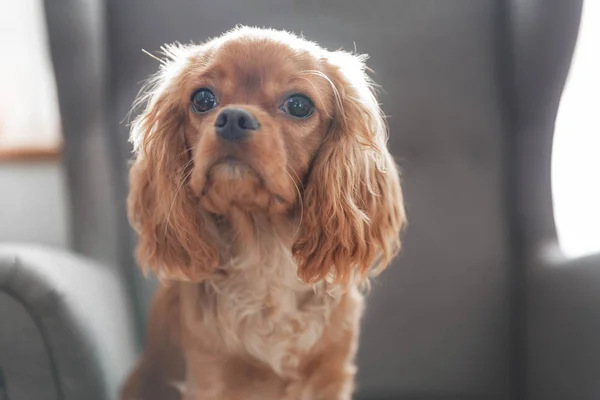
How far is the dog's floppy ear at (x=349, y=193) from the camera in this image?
76cm

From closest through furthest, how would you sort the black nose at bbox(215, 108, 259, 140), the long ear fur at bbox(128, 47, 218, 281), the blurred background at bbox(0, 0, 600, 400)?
the black nose at bbox(215, 108, 259, 140), the long ear fur at bbox(128, 47, 218, 281), the blurred background at bbox(0, 0, 600, 400)

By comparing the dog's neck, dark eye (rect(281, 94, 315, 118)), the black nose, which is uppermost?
dark eye (rect(281, 94, 315, 118))

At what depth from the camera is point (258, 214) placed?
0.81 metres

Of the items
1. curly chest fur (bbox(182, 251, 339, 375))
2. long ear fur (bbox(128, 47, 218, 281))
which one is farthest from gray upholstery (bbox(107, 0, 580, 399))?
long ear fur (bbox(128, 47, 218, 281))

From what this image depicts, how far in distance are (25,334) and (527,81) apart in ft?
2.68

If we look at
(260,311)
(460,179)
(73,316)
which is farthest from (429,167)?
(73,316)

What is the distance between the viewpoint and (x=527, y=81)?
977 mm

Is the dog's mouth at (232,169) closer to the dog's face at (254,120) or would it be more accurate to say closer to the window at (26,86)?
the dog's face at (254,120)

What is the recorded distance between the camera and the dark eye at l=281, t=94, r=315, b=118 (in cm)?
72

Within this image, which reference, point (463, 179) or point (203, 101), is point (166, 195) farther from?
point (463, 179)

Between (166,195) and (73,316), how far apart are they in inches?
7.3

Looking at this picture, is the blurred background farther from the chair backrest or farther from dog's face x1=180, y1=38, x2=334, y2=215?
dog's face x1=180, y1=38, x2=334, y2=215

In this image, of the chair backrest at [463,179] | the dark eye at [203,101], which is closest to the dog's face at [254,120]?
the dark eye at [203,101]

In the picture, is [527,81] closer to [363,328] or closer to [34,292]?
[363,328]
